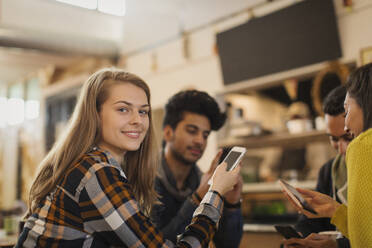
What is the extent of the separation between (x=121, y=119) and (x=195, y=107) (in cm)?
78

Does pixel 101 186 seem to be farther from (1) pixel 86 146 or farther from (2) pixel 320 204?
(2) pixel 320 204

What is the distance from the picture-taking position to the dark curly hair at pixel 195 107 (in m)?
2.09

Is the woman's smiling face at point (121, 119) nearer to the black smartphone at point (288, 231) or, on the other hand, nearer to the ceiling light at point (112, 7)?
the black smartphone at point (288, 231)

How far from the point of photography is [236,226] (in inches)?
69.6

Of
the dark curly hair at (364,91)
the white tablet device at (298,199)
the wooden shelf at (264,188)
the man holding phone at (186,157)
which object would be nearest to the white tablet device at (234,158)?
the white tablet device at (298,199)

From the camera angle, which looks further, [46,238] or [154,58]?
[154,58]

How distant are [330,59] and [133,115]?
2.31 metres

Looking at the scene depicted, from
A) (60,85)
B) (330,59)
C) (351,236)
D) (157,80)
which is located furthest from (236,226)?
(60,85)

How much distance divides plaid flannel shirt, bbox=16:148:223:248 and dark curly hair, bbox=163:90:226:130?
3.10 ft

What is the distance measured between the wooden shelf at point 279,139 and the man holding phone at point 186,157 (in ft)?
4.90

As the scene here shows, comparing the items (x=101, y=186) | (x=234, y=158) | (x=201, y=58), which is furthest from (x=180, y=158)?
(x=201, y=58)

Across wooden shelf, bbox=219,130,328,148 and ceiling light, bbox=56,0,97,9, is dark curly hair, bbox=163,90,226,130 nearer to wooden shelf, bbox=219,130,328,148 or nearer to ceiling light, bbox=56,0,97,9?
wooden shelf, bbox=219,130,328,148

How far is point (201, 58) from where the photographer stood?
4312 millimetres

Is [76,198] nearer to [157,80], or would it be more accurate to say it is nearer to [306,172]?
[157,80]
